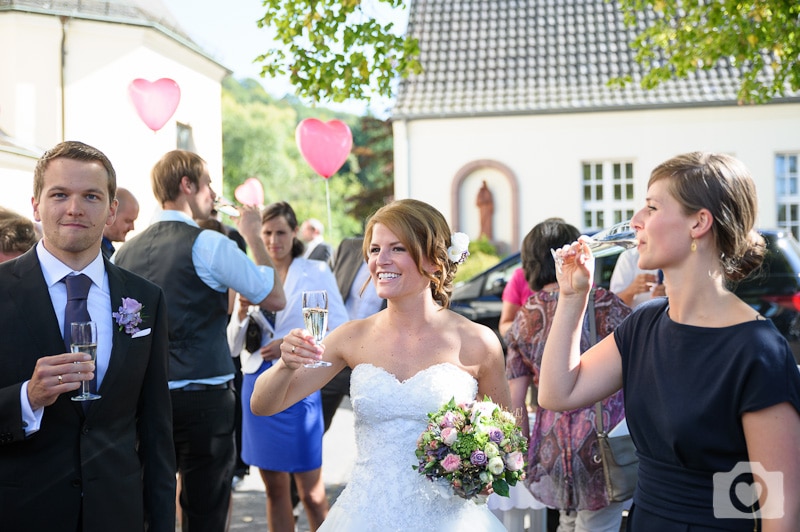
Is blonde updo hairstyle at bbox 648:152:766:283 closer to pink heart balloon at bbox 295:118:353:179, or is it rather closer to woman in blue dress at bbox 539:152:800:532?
woman in blue dress at bbox 539:152:800:532

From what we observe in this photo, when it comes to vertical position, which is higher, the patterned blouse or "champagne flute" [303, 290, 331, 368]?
"champagne flute" [303, 290, 331, 368]

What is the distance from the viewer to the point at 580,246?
2.70 metres

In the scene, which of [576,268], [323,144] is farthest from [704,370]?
[323,144]

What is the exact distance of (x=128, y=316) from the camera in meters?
3.02

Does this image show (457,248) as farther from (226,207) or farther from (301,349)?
(226,207)

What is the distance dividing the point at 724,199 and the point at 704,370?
0.50 meters

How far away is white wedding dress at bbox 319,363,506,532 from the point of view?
3268 millimetres

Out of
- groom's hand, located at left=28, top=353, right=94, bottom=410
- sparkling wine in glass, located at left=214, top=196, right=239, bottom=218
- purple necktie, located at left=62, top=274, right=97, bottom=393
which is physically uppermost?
sparkling wine in glass, located at left=214, top=196, right=239, bottom=218

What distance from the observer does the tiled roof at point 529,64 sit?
2217 cm

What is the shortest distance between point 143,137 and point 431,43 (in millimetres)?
8607

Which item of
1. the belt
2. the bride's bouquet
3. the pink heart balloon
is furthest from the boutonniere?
the pink heart balloon

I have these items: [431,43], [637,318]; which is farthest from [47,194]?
[431,43]

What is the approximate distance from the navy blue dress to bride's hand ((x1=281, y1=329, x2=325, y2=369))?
3.41ft

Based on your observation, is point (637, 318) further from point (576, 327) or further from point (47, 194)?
point (47, 194)
